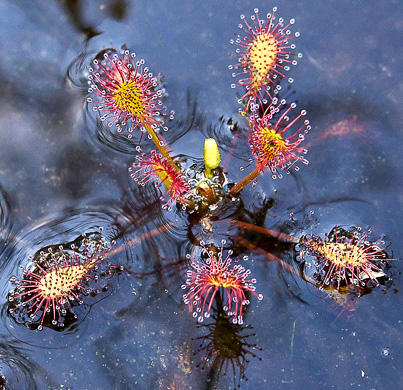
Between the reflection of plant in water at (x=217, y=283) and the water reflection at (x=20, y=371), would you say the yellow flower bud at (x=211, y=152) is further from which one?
the water reflection at (x=20, y=371)

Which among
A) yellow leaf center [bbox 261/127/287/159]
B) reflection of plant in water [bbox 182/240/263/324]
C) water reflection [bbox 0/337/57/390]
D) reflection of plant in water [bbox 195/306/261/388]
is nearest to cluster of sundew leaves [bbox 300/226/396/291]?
reflection of plant in water [bbox 182/240/263/324]

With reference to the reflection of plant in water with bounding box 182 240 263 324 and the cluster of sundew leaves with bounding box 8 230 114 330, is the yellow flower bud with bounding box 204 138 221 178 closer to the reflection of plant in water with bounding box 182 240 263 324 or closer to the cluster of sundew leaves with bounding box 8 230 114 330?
the reflection of plant in water with bounding box 182 240 263 324

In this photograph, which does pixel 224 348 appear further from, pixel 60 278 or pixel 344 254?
pixel 60 278

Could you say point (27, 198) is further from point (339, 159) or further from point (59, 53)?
point (339, 159)

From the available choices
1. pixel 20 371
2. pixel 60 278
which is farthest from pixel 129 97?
pixel 20 371

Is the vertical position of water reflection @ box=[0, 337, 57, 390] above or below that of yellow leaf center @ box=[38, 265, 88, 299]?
below

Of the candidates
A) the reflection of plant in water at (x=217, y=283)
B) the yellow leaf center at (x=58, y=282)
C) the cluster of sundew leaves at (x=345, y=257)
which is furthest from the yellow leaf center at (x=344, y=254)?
the yellow leaf center at (x=58, y=282)

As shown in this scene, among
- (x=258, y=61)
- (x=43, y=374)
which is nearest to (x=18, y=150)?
(x=43, y=374)
